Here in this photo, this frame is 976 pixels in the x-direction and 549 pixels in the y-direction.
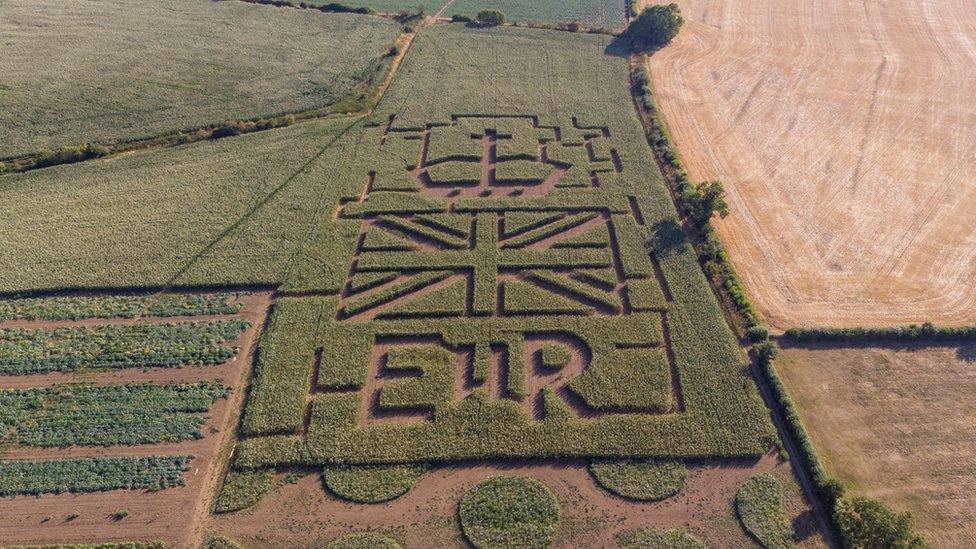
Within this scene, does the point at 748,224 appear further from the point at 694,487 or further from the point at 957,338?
the point at 694,487

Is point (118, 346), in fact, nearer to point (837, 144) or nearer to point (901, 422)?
point (901, 422)

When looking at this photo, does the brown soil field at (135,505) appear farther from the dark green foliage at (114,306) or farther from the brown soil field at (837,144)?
the brown soil field at (837,144)

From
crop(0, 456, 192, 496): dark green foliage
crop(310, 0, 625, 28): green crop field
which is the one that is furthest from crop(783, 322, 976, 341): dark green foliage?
crop(310, 0, 625, 28): green crop field

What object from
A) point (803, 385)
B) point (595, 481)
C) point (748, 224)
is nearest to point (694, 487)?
point (595, 481)

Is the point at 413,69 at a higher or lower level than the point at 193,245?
higher

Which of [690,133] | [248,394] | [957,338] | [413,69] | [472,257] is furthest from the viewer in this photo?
[413,69]

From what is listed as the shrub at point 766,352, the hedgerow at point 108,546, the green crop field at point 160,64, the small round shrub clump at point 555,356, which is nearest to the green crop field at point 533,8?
the green crop field at point 160,64
